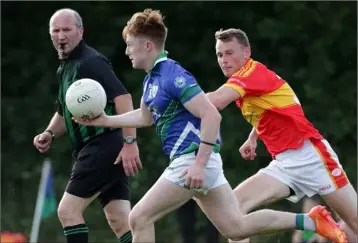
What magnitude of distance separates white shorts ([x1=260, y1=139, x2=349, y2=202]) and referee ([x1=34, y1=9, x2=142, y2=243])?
1.23 meters

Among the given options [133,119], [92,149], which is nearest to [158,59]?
[133,119]

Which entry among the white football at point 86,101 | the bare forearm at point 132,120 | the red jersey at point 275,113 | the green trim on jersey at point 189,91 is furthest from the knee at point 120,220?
the green trim on jersey at point 189,91

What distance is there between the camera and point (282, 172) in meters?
8.66

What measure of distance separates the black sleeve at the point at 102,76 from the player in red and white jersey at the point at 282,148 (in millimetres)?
864

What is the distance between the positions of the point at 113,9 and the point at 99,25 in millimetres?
362

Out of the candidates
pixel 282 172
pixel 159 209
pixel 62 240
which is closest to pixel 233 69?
pixel 282 172

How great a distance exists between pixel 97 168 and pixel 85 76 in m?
0.72

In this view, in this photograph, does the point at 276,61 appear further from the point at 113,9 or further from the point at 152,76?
the point at 152,76

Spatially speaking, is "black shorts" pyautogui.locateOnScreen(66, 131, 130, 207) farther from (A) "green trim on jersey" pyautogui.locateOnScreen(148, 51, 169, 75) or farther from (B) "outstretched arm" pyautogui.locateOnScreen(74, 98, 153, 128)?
(A) "green trim on jersey" pyautogui.locateOnScreen(148, 51, 169, 75)

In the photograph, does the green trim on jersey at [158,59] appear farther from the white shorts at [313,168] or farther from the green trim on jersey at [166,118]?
the white shorts at [313,168]

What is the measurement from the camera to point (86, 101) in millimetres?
7391

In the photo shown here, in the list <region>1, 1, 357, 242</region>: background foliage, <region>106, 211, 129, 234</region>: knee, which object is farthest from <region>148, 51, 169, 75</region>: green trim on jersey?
<region>1, 1, 357, 242</region>: background foliage

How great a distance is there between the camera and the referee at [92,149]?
821 cm

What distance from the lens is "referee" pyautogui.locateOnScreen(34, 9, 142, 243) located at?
26.9ft
